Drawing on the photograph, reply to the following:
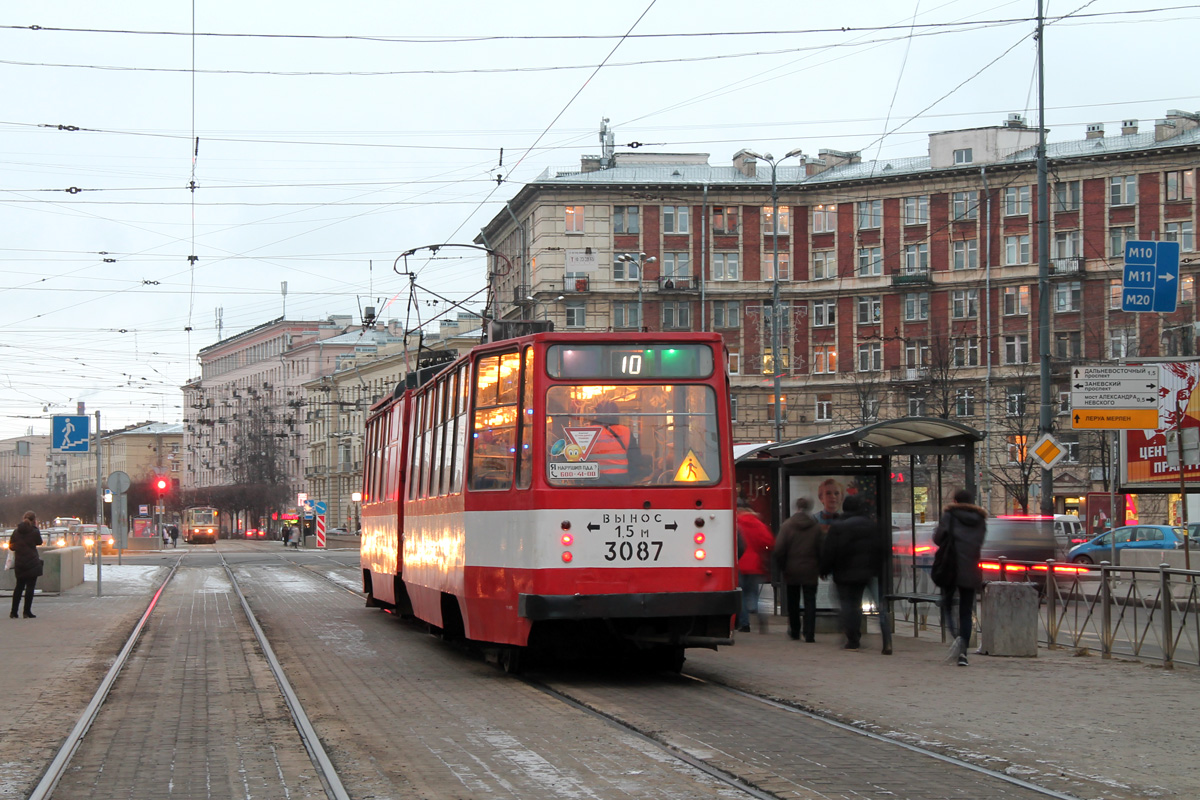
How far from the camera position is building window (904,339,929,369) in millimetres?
71250

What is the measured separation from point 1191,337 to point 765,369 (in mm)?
25371

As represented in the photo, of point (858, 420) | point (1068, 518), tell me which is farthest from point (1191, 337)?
point (858, 420)

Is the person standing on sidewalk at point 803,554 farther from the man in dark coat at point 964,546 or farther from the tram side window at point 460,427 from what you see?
the tram side window at point 460,427

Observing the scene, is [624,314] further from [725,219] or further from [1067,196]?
[1067,196]

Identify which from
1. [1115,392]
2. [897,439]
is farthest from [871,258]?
[897,439]

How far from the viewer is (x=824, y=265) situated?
75.8 metres

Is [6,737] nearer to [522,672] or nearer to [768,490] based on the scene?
[522,672]

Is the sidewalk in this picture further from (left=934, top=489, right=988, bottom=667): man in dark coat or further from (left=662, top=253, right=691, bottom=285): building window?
(left=662, top=253, right=691, bottom=285): building window

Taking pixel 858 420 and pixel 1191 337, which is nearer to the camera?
pixel 1191 337

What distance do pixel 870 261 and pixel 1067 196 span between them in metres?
10.0

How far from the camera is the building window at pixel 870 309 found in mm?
74375

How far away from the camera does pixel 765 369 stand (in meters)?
74.4

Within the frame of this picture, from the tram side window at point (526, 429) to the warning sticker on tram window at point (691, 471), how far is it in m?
1.28

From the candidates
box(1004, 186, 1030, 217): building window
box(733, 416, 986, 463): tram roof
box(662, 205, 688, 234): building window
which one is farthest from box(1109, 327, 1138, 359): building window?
box(733, 416, 986, 463): tram roof
